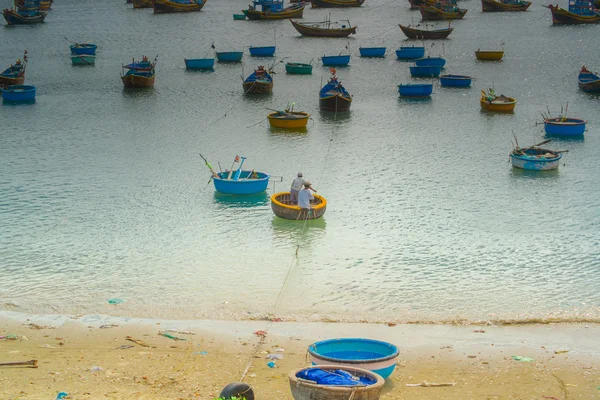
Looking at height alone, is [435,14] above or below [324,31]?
above

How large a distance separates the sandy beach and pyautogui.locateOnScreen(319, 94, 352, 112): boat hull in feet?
83.6

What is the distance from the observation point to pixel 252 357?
13578 millimetres

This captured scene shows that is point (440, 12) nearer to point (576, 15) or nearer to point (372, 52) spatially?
point (576, 15)

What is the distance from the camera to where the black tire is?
36.0ft

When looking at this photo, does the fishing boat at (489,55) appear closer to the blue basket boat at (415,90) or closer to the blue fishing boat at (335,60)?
the blue fishing boat at (335,60)

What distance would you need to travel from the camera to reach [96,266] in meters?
19.5

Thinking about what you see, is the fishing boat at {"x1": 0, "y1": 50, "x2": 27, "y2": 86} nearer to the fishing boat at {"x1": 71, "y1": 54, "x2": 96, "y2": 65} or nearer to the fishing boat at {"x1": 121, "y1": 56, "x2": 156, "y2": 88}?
the fishing boat at {"x1": 121, "y1": 56, "x2": 156, "y2": 88}

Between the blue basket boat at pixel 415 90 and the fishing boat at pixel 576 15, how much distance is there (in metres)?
38.2

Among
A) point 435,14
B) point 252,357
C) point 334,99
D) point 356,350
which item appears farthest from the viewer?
A: point 435,14

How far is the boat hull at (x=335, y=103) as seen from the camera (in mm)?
39844

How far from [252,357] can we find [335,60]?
44624 mm

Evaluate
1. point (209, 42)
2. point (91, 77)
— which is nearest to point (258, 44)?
point (209, 42)

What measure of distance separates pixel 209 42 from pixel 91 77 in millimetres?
19827

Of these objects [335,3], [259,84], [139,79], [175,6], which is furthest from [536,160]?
[335,3]
